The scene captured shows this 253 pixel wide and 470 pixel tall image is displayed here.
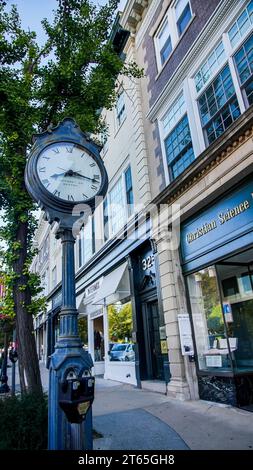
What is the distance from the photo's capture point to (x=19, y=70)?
24.9 ft

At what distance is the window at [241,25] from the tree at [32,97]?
9.15 feet

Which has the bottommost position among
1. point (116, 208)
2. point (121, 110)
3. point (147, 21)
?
point (116, 208)

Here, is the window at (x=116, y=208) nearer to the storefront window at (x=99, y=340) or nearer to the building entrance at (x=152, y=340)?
the building entrance at (x=152, y=340)

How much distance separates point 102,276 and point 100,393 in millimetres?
5451

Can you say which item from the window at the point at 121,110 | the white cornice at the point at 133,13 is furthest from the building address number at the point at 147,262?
the white cornice at the point at 133,13

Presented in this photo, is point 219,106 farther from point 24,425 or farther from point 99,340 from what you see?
point 99,340

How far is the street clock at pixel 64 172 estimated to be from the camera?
3.36 m

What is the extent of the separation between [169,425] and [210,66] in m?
7.78

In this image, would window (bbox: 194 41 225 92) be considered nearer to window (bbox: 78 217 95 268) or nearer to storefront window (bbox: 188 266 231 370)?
storefront window (bbox: 188 266 231 370)

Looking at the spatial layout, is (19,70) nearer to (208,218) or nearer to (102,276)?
(208,218)

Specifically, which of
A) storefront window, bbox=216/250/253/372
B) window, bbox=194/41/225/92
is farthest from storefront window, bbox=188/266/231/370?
window, bbox=194/41/225/92

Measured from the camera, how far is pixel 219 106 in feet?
24.3

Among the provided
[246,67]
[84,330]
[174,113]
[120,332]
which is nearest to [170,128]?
[174,113]
